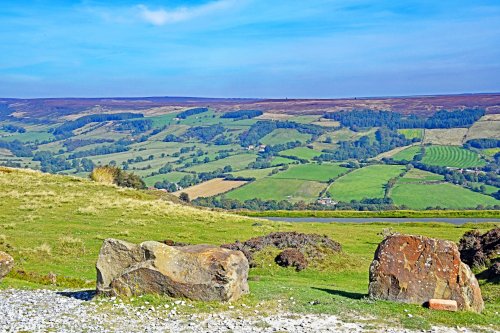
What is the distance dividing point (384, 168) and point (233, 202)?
2630 inches

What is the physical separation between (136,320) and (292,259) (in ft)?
56.0

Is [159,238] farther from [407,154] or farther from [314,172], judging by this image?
[407,154]

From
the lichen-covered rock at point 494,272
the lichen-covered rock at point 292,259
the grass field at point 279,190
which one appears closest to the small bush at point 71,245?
the lichen-covered rock at point 292,259

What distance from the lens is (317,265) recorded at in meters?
32.9

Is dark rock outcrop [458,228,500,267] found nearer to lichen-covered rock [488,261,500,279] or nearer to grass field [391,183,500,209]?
lichen-covered rock [488,261,500,279]

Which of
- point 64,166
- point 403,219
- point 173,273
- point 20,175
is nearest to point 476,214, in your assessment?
point 403,219

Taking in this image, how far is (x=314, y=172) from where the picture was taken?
154875mm

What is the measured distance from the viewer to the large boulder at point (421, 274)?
1928cm

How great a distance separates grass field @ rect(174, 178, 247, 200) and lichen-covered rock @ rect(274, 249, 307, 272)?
3478 inches

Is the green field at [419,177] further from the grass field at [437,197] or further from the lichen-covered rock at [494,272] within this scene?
the lichen-covered rock at [494,272]

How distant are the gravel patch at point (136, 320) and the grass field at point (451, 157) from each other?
15444 cm

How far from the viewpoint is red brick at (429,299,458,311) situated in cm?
1853

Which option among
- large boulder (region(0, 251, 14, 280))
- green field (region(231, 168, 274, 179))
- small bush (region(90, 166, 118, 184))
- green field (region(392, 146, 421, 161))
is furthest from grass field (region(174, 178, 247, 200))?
large boulder (region(0, 251, 14, 280))

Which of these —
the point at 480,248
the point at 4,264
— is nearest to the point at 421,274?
the point at 480,248
